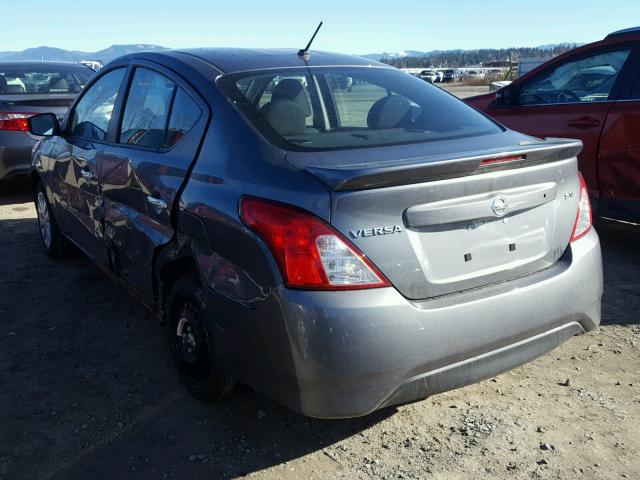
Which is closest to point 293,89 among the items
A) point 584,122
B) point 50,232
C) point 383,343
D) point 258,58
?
point 258,58

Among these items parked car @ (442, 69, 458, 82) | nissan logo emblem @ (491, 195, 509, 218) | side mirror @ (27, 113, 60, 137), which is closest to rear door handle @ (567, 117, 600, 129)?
nissan logo emblem @ (491, 195, 509, 218)

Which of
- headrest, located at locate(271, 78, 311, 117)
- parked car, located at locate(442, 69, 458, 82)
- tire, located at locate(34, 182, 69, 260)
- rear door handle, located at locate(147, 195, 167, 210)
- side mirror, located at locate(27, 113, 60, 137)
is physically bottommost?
parked car, located at locate(442, 69, 458, 82)

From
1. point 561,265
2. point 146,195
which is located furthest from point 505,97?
point 146,195

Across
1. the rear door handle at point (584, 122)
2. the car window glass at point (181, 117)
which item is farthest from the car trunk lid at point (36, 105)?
the rear door handle at point (584, 122)

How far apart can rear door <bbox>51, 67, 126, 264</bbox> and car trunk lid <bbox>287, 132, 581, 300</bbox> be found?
1895 mm

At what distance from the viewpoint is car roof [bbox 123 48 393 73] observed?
10.5 feet

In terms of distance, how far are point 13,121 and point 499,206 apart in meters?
6.53

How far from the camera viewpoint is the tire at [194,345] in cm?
286

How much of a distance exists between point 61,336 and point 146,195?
1323 mm

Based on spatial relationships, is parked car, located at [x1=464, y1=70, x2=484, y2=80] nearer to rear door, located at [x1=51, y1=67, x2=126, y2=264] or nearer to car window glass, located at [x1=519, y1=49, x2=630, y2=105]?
car window glass, located at [x1=519, y1=49, x2=630, y2=105]

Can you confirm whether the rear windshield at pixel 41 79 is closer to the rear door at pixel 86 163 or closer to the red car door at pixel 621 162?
the rear door at pixel 86 163

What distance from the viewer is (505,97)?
18.9 feet

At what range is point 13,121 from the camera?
24.2ft

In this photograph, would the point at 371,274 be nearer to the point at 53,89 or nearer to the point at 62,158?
the point at 62,158
